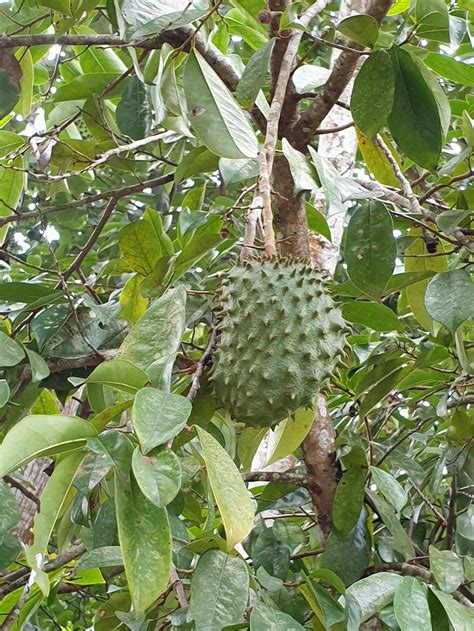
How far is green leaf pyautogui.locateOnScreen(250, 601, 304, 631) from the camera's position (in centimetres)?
83

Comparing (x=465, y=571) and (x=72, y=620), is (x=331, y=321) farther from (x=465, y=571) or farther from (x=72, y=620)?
(x=72, y=620)

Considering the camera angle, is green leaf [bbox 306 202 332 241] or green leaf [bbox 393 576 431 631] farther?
green leaf [bbox 306 202 332 241]

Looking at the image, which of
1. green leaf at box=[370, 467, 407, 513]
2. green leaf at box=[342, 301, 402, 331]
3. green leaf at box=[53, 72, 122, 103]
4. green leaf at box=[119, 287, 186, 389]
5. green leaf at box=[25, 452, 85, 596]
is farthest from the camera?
green leaf at box=[53, 72, 122, 103]

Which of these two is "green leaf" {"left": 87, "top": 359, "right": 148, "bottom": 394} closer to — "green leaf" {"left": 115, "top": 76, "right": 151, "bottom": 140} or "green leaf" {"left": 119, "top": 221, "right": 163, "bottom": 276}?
"green leaf" {"left": 119, "top": 221, "right": 163, "bottom": 276}

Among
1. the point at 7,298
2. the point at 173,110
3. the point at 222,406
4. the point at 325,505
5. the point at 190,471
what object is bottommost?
the point at 325,505

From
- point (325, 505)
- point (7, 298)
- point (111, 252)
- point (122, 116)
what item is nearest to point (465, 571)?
point (325, 505)

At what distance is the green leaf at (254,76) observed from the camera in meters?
1.22

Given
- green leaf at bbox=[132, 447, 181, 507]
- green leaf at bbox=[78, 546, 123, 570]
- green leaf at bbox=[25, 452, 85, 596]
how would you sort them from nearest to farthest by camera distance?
green leaf at bbox=[132, 447, 181, 507] < green leaf at bbox=[25, 452, 85, 596] < green leaf at bbox=[78, 546, 123, 570]

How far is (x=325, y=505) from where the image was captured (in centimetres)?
139

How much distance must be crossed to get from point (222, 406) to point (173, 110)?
54cm

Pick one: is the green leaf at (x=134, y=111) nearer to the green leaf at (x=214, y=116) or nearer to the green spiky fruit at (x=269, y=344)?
the green leaf at (x=214, y=116)

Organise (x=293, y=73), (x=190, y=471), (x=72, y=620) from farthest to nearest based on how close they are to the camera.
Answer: (x=72, y=620) → (x=293, y=73) → (x=190, y=471)

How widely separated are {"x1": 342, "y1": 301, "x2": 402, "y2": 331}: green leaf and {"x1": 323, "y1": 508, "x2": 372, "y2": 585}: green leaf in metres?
0.34

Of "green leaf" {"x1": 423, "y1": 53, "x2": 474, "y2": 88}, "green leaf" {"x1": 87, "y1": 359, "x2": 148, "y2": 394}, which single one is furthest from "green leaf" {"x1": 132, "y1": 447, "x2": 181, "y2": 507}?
"green leaf" {"x1": 423, "y1": 53, "x2": 474, "y2": 88}
